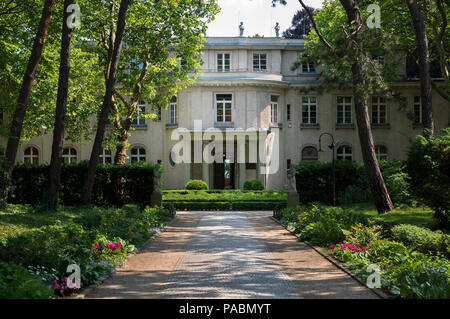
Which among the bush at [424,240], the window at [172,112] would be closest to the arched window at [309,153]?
the window at [172,112]

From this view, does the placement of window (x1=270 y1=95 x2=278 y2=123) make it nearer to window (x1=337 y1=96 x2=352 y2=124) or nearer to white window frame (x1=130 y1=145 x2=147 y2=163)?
window (x1=337 y1=96 x2=352 y2=124)

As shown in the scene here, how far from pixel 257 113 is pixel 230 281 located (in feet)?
89.6

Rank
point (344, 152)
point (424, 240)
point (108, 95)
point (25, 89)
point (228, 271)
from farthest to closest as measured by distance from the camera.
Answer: point (344, 152)
point (108, 95)
point (25, 89)
point (424, 240)
point (228, 271)

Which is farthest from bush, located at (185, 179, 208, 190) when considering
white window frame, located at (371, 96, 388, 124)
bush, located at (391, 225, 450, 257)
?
bush, located at (391, 225, 450, 257)

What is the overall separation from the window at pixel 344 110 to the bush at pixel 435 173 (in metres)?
24.1

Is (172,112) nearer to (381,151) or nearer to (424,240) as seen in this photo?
(381,151)

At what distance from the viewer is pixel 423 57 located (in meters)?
19.9

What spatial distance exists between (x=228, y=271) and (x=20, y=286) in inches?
161

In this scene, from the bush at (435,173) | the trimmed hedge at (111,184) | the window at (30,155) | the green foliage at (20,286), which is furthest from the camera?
the window at (30,155)

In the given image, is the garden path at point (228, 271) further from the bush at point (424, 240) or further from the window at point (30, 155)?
the window at point (30, 155)

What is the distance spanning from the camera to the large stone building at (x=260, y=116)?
3478 centimetres

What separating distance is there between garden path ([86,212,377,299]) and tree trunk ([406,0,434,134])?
394 inches

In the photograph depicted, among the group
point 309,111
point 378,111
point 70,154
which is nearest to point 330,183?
point 309,111
